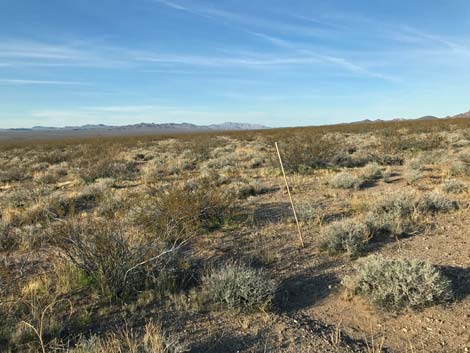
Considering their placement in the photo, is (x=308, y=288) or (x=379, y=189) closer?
(x=308, y=288)

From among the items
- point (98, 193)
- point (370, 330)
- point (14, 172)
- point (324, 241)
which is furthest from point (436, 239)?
point (14, 172)

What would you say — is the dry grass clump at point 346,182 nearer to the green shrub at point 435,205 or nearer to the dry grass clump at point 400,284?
the green shrub at point 435,205

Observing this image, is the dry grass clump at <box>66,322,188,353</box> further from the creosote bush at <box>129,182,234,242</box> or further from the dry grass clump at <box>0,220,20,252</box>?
the dry grass clump at <box>0,220,20,252</box>

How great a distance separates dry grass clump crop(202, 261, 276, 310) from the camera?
4.25 m

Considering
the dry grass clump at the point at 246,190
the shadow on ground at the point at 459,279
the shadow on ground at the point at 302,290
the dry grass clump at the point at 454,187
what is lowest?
the shadow on ground at the point at 302,290

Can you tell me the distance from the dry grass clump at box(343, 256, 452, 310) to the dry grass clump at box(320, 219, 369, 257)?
1.21m

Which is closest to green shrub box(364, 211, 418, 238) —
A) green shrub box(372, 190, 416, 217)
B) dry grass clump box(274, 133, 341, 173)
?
green shrub box(372, 190, 416, 217)

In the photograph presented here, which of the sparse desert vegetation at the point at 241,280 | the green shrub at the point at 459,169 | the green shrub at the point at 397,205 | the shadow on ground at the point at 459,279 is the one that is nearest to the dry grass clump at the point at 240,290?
the sparse desert vegetation at the point at 241,280

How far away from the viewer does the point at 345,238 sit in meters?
6.15

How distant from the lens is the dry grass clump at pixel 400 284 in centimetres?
414

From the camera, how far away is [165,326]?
13.1ft

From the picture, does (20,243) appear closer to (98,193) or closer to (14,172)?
(98,193)

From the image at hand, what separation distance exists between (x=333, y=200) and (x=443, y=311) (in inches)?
213

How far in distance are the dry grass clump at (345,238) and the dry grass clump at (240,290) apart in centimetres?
184
